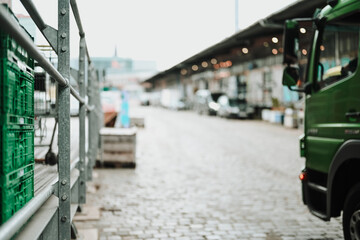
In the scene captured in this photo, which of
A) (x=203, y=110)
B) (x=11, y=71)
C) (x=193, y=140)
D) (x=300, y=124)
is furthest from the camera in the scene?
(x=203, y=110)

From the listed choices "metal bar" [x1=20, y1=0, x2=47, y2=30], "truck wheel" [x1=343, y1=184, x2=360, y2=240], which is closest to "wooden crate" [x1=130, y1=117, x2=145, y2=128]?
"truck wheel" [x1=343, y1=184, x2=360, y2=240]

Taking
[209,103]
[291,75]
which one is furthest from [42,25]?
[209,103]

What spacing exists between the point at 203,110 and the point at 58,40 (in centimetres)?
3927

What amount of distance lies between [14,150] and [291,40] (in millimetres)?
3560

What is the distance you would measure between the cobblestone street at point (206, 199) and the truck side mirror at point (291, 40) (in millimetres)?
2026

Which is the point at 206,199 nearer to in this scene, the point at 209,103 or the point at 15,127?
the point at 15,127

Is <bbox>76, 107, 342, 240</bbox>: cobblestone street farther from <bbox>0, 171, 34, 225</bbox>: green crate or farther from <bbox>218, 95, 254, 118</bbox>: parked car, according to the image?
<bbox>218, 95, 254, 118</bbox>: parked car

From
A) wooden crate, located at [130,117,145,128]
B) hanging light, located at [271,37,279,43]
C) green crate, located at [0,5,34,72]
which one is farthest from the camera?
hanging light, located at [271,37,279,43]

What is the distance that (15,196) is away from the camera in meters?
2.37

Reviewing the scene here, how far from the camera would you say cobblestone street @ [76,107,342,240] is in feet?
Result: 18.6

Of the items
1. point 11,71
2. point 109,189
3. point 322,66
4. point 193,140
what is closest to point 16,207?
point 11,71

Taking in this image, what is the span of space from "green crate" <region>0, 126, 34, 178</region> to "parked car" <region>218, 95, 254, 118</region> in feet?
106

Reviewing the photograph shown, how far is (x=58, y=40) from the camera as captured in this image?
3408 millimetres

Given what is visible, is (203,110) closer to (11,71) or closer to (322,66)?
(322,66)
